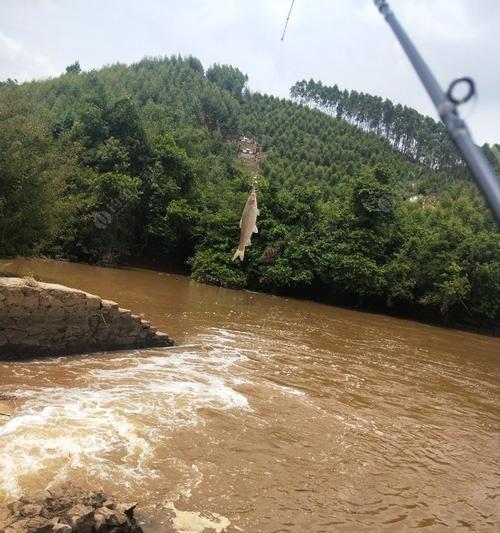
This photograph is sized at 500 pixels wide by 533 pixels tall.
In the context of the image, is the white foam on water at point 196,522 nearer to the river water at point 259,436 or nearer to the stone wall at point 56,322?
the river water at point 259,436

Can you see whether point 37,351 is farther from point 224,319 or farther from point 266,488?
point 224,319

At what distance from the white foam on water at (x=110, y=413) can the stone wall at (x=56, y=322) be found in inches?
17.0

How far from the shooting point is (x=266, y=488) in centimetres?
619

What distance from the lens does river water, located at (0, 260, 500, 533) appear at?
5754 millimetres

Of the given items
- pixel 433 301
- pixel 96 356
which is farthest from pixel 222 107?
pixel 96 356

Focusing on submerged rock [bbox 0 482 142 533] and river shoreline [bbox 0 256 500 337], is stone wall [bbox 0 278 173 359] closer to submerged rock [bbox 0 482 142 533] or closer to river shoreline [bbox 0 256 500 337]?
submerged rock [bbox 0 482 142 533]

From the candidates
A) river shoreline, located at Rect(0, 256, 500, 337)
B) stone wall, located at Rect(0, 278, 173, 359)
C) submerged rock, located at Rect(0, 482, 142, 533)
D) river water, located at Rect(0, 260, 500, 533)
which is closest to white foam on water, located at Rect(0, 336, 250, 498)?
river water, located at Rect(0, 260, 500, 533)

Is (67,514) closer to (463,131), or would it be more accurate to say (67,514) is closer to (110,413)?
(110,413)

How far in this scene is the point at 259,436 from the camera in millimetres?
7844

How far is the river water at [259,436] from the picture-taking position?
575 centimetres

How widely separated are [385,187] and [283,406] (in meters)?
24.7

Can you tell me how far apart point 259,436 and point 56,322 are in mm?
4947

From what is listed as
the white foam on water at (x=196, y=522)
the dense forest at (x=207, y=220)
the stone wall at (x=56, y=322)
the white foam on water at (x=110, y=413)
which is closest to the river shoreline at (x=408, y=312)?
the dense forest at (x=207, y=220)

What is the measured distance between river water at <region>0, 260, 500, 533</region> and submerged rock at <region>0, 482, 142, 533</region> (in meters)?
0.57
